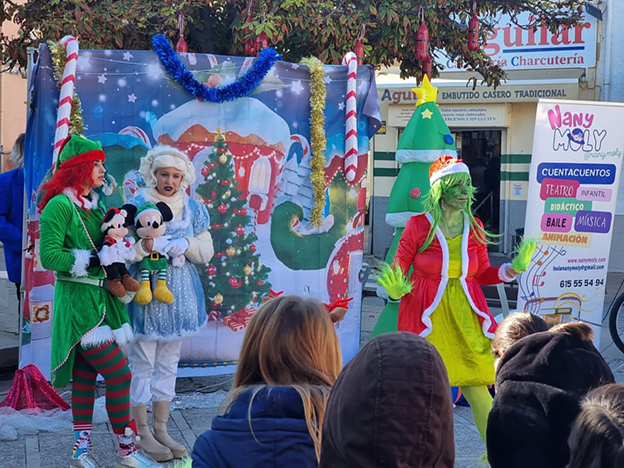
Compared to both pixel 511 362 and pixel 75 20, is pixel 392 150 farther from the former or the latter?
pixel 511 362

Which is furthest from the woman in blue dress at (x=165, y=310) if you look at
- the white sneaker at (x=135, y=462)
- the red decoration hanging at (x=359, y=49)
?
the red decoration hanging at (x=359, y=49)

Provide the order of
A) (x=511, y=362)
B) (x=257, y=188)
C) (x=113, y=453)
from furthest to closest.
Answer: (x=257, y=188) < (x=113, y=453) < (x=511, y=362)

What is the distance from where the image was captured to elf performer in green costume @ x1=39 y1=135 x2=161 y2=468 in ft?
13.0

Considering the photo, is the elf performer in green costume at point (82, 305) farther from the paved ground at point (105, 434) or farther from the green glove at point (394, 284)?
the green glove at point (394, 284)

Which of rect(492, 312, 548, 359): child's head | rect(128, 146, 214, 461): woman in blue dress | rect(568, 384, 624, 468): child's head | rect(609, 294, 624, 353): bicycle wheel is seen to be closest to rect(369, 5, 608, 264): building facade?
rect(609, 294, 624, 353): bicycle wheel

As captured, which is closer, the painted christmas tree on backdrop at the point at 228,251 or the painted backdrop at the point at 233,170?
the painted backdrop at the point at 233,170

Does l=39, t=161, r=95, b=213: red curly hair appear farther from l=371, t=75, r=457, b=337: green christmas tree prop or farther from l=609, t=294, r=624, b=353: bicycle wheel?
l=609, t=294, r=624, b=353: bicycle wheel

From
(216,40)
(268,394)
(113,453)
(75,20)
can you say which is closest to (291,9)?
(216,40)

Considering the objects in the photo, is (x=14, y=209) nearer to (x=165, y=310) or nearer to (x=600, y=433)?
(x=165, y=310)

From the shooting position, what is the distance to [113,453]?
448cm

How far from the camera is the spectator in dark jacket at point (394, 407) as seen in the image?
1.58 metres

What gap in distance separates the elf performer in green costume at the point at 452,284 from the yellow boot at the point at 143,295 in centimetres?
132

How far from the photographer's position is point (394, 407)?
157 cm

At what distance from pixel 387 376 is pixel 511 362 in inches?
47.2
